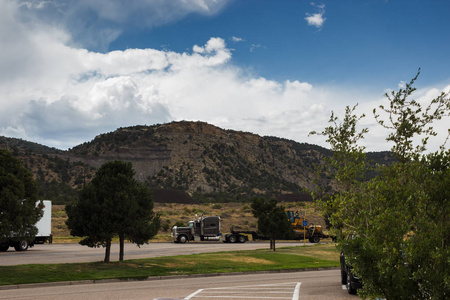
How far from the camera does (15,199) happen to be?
840 inches

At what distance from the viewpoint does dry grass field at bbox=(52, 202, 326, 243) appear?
216 feet

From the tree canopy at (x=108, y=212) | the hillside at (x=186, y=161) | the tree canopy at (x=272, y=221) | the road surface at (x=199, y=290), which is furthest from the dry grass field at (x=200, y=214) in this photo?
the road surface at (x=199, y=290)

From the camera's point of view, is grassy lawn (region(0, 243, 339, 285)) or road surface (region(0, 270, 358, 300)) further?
grassy lawn (region(0, 243, 339, 285))

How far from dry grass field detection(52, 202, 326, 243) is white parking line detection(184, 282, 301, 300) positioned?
40.3m

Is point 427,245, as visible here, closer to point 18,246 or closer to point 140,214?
point 140,214

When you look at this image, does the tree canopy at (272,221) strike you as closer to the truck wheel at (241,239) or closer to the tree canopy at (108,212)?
the tree canopy at (108,212)

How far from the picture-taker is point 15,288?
18.0 metres

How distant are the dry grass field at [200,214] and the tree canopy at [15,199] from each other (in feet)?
113

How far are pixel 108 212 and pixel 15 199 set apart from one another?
4150mm

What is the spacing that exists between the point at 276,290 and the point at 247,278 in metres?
5.12

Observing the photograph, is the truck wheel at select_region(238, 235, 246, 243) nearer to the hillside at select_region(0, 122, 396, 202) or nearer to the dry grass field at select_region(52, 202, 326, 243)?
the dry grass field at select_region(52, 202, 326, 243)

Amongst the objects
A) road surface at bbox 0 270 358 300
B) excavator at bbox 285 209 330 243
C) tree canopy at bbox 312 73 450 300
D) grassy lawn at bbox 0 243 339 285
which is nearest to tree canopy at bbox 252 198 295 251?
grassy lawn at bbox 0 243 339 285

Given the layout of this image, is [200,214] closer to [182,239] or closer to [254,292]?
[182,239]

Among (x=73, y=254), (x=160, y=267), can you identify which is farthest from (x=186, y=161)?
(x=160, y=267)
